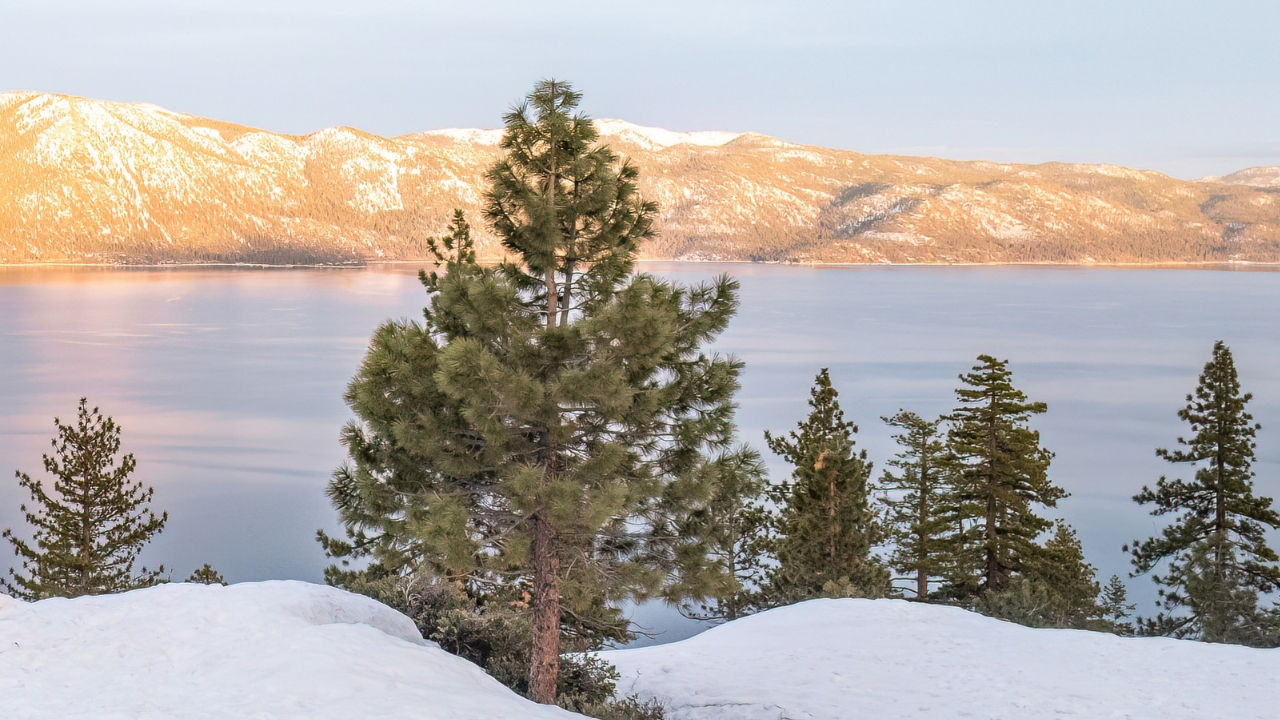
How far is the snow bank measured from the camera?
8.39m

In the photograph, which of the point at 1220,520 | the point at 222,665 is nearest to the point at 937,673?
the point at 222,665

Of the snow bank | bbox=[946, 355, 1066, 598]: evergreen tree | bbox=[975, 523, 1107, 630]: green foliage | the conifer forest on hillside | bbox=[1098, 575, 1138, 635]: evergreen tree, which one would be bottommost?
bbox=[1098, 575, 1138, 635]: evergreen tree

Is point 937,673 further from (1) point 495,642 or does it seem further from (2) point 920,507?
(2) point 920,507

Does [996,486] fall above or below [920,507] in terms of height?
above

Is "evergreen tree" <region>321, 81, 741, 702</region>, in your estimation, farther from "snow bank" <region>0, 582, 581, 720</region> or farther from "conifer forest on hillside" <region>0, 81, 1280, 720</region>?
"snow bank" <region>0, 582, 581, 720</region>

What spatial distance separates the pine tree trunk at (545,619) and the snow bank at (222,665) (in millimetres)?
1257

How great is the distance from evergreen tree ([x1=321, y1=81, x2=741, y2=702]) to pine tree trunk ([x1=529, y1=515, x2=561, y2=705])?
23 mm

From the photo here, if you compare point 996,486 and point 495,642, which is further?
point 996,486

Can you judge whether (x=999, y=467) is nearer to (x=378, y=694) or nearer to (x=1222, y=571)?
(x=1222, y=571)

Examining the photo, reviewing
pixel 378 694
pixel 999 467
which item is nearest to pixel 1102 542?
pixel 999 467

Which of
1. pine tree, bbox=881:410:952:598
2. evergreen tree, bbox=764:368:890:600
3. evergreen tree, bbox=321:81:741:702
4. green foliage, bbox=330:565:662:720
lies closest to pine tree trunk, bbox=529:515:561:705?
evergreen tree, bbox=321:81:741:702

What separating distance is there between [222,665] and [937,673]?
9.68 metres

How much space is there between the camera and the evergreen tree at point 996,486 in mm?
27406

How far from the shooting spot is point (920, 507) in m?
33.0
